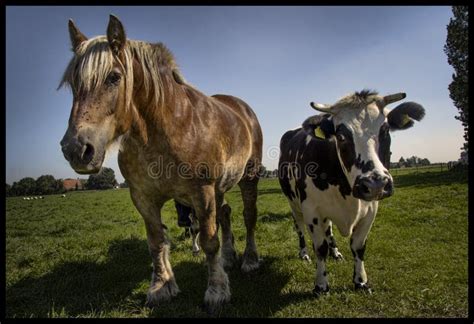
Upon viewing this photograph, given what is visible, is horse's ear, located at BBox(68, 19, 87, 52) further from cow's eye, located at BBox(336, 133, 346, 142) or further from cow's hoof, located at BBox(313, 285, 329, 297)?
cow's hoof, located at BBox(313, 285, 329, 297)

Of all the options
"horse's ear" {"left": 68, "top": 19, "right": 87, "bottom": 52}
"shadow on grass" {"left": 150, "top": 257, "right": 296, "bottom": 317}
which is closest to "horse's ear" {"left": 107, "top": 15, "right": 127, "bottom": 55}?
"horse's ear" {"left": 68, "top": 19, "right": 87, "bottom": 52}

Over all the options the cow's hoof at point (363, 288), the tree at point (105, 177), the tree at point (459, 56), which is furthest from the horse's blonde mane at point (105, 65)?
the tree at point (459, 56)

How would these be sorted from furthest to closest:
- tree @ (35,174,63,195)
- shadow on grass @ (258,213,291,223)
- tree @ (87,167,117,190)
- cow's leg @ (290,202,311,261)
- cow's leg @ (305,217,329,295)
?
tree @ (35,174,63,195) < shadow on grass @ (258,213,291,223) < cow's leg @ (290,202,311,261) < cow's leg @ (305,217,329,295) < tree @ (87,167,117,190)

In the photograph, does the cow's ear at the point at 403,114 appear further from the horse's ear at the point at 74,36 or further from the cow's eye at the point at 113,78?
the horse's ear at the point at 74,36

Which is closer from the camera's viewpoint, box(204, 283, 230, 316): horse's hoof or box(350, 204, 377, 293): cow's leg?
box(204, 283, 230, 316): horse's hoof

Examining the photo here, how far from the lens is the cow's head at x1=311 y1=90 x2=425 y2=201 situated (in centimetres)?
301

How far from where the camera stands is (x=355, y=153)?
3.23 meters

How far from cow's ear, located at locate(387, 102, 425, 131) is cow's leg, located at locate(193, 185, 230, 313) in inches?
87.1

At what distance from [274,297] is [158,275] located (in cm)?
139

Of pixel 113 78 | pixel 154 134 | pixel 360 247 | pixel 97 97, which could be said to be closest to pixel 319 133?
pixel 360 247

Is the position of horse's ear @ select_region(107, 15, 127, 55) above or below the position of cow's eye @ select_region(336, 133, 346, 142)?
above

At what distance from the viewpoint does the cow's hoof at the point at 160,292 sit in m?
3.52

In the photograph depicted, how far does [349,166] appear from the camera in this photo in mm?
3365

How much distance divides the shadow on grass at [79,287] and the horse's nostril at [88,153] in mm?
1842
